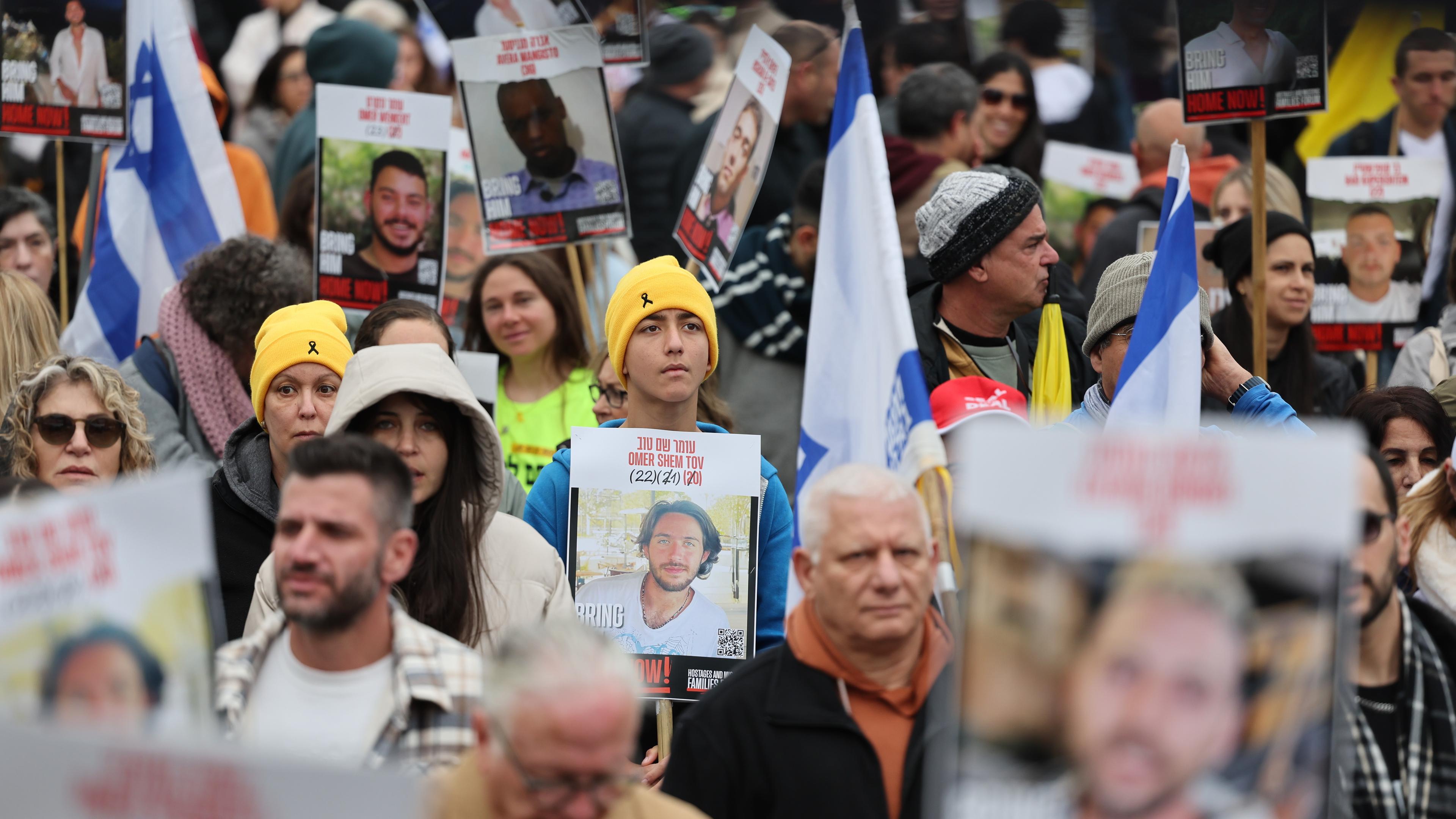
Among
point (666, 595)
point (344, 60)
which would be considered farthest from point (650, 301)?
point (344, 60)

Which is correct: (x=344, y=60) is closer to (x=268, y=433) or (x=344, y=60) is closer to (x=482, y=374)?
(x=482, y=374)

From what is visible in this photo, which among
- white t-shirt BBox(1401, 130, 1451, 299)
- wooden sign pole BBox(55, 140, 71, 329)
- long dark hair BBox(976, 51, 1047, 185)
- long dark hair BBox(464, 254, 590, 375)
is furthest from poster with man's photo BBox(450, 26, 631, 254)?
white t-shirt BBox(1401, 130, 1451, 299)

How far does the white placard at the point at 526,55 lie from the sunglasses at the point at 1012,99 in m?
2.86

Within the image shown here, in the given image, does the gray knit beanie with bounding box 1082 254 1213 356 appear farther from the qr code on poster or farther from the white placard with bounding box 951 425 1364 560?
the white placard with bounding box 951 425 1364 560

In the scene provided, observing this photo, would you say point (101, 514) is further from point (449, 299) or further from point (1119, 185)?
point (1119, 185)

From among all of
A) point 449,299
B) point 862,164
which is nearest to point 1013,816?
point 862,164

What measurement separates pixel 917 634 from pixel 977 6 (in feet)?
25.8

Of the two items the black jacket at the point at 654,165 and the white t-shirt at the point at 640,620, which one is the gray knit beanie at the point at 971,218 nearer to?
the white t-shirt at the point at 640,620

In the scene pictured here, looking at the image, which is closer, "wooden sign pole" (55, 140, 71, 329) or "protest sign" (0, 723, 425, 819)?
"protest sign" (0, 723, 425, 819)

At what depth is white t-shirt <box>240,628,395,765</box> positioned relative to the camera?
316cm

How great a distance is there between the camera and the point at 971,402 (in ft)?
13.7

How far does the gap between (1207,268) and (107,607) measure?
5.26 m

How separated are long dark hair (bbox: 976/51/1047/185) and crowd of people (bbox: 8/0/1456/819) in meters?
0.02

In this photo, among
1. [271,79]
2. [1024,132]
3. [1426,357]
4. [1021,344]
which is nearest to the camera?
[1021,344]
